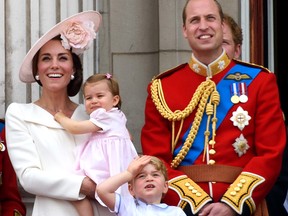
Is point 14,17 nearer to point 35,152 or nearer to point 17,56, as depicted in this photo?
point 17,56

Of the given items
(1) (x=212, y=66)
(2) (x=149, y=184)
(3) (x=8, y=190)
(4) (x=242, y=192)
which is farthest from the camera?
(3) (x=8, y=190)

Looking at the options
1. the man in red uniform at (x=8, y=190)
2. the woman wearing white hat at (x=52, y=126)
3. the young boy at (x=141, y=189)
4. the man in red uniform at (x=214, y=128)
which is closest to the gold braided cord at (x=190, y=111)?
the man in red uniform at (x=214, y=128)

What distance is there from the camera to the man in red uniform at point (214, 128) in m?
7.39

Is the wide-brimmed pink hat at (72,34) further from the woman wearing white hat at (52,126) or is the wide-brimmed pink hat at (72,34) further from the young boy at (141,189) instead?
the young boy at (141,189)

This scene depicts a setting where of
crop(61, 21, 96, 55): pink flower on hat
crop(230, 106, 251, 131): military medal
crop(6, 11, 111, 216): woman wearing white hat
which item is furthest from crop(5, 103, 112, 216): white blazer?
crop(230, 106, 251, 131): military medal

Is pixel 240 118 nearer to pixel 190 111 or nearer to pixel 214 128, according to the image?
pixel 214 128

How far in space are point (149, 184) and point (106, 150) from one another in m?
0.37

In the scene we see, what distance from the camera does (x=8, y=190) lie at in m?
7.85

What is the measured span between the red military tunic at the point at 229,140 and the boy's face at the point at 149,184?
196 millimetres

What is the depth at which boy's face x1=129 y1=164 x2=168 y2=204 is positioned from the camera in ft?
23.7

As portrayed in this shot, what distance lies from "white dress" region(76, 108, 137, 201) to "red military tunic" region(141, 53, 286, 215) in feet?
0.42

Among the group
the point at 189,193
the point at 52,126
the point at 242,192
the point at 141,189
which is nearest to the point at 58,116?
the point at 52,126

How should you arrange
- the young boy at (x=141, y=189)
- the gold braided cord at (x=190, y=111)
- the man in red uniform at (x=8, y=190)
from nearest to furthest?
1. the young boy at (x=141, y=189)
2. the gold braided cord at (x=190, y=111)
3. the man in red uniform at (x=8, y=190)

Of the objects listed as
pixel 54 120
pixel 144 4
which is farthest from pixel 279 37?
pixel 54 120
